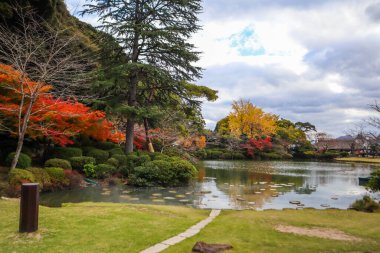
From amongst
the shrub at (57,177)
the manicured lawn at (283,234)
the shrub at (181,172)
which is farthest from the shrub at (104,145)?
the manicured lawn at (283,234)

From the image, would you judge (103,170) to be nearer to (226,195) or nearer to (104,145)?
(104,145)

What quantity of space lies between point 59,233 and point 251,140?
36.9 meters

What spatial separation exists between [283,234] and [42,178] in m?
9.41

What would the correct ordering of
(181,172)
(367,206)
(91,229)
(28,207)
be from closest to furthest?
(28,207), (91,229), (367,206), (181,172)

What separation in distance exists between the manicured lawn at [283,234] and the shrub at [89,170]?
8.31 m

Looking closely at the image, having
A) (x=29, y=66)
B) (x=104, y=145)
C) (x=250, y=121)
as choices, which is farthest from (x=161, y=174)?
(x=250, y=121)

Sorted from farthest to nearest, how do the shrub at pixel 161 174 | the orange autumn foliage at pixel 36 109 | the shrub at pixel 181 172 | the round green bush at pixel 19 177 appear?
the shrub at pixel 181 172
the shrub at pixel 161 174
the orange autumn foliage at pixel 36 109
the round green bush at pixel 19 177

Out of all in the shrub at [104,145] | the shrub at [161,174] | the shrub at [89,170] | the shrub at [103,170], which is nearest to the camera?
the shrub at [161,174]

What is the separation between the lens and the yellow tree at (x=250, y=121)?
44.5 m

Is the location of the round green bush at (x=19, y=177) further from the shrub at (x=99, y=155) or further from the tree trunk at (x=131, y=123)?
the tree trunk at (x=131, y=123)

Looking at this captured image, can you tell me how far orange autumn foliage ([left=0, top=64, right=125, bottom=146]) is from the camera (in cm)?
1172

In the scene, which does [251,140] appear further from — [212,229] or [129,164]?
[212,229]

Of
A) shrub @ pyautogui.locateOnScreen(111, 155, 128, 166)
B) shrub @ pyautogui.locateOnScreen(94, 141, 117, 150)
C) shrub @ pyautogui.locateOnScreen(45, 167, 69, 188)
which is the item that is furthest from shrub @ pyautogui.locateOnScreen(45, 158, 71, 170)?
shrub @ pyautogui.locateOnScreen(94, 141, 117, 150)

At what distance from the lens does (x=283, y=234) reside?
19.7ft
